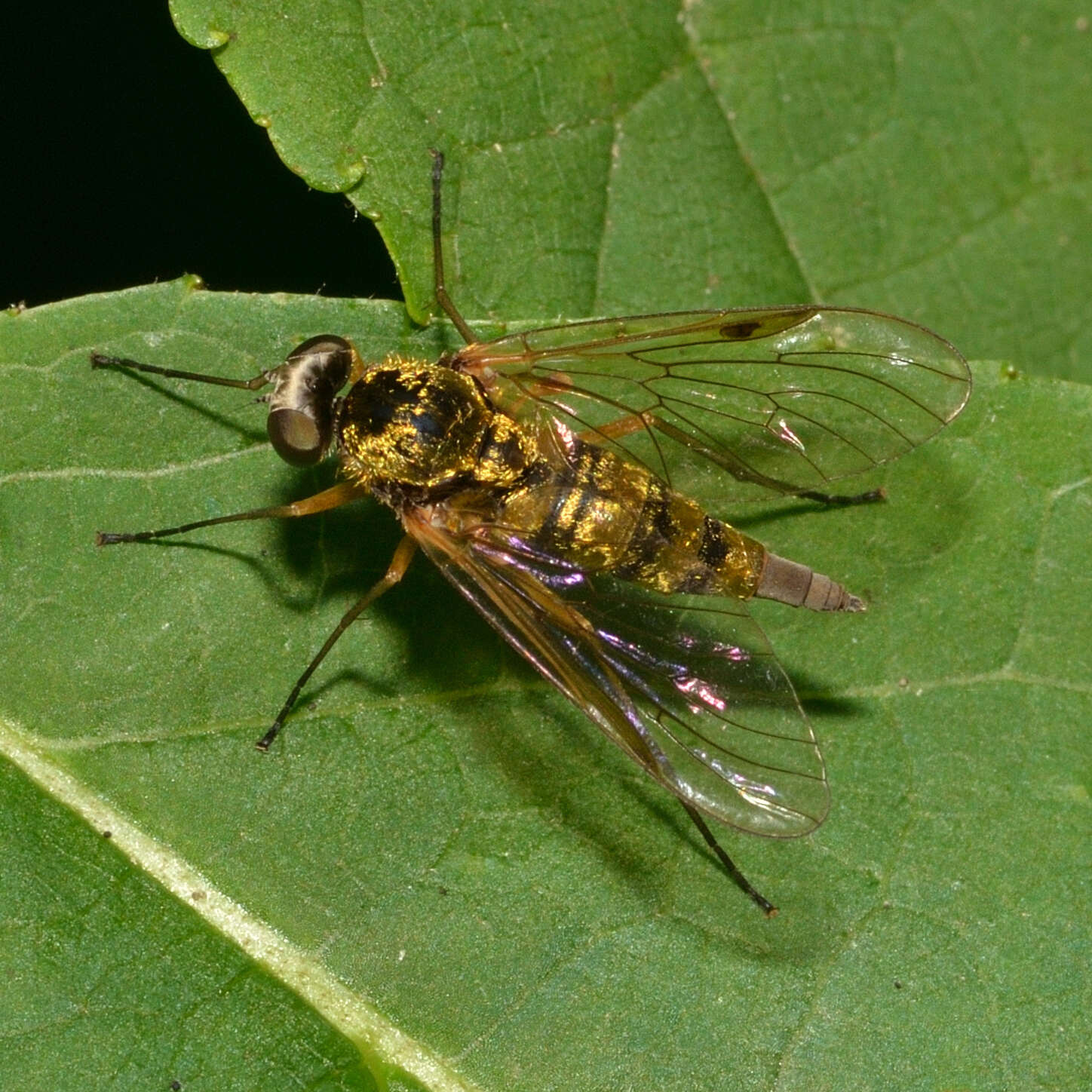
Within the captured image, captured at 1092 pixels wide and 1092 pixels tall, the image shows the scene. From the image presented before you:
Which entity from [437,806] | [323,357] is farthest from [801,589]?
[323,357]

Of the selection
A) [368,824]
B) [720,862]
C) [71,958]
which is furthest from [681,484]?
[71,958]

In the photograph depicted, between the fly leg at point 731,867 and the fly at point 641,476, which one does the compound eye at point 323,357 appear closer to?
the fly at point 641,476

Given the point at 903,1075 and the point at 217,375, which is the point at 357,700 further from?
the point at 903,1075

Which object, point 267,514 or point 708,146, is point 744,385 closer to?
point 708,146

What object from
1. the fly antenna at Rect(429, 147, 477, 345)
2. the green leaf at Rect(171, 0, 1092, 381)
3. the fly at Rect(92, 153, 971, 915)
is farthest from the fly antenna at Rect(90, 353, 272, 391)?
the fly antenna at Rect(429, 147, 477, 345)

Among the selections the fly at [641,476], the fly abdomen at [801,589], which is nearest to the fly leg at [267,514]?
the fly at [641,476]

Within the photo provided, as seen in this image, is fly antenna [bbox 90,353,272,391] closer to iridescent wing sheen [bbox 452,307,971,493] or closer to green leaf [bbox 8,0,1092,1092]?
green leaf [bbox 8,0,1092,1092]
